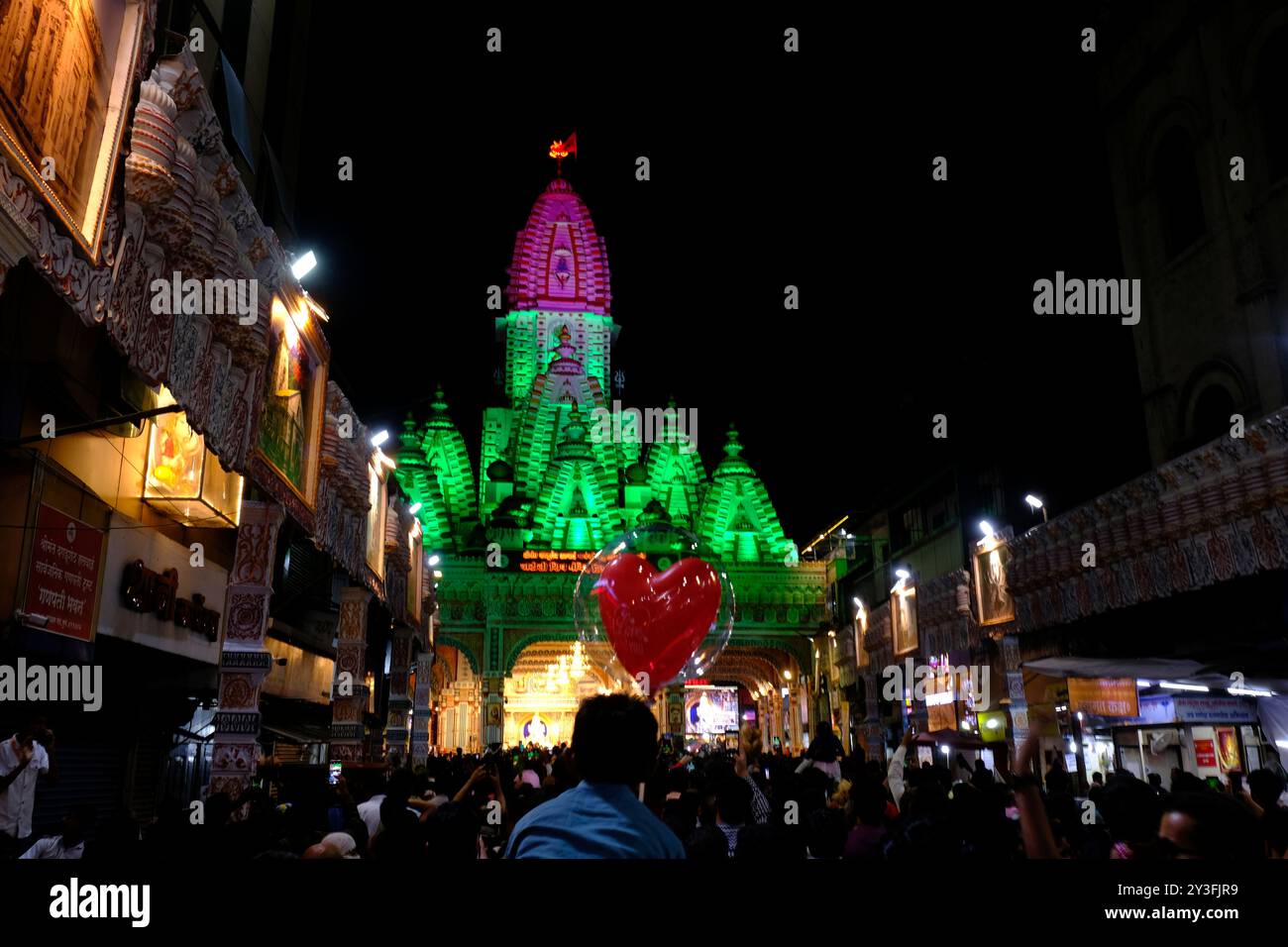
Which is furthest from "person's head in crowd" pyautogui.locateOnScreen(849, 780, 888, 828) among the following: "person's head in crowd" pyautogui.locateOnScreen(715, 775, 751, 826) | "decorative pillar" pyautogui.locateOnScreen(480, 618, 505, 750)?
"decorative pillar" pyautogui.locateOnScreen(480, 618, 505, 750)

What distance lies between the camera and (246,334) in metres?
8.15

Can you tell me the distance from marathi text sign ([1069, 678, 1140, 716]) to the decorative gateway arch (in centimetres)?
2565

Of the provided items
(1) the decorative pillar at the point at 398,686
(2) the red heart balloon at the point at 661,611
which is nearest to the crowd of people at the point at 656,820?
(2) the red heart balloon at the point at 661,611

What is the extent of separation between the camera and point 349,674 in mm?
16531

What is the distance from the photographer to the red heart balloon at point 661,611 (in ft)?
35.0

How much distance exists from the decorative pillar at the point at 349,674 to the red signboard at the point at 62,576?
22.0 ft

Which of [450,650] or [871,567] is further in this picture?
[450,650]

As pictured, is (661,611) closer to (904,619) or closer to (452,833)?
(452,833)

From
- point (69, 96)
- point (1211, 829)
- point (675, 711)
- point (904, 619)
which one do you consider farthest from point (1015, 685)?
point (675, 711)

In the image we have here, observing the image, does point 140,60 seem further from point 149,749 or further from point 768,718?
point 768,718

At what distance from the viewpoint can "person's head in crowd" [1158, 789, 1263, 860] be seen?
3229 mm

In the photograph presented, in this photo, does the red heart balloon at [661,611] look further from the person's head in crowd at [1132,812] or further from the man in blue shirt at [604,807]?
the man in blue shirt at [604,807]
